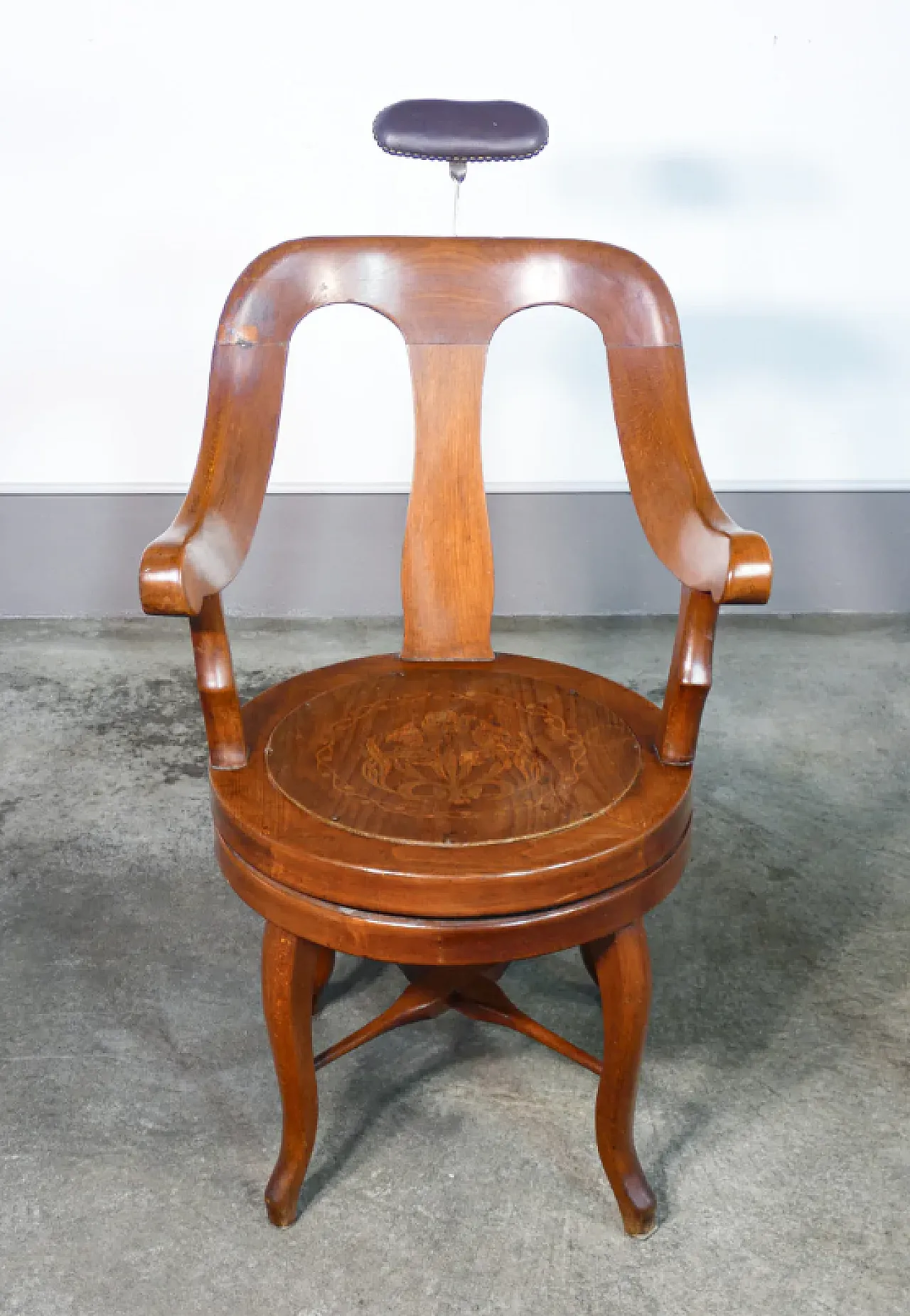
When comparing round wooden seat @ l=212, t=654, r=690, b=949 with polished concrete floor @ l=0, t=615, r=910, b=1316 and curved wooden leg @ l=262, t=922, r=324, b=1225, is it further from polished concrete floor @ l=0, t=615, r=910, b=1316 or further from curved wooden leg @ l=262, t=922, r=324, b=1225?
polished concrete floor @ l=0, t=615, r=910, b=1316

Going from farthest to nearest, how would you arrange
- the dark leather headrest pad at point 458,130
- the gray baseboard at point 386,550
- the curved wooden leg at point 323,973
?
the gray baseboard at point 386,550 → the curved wooden leg at point 323,973 → the dark leather headrest pad at point 458,130

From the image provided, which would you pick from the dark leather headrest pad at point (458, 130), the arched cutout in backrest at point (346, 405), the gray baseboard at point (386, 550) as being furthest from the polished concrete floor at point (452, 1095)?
the dark leather headrest pad at point (458, 130)

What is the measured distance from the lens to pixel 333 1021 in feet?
6.25

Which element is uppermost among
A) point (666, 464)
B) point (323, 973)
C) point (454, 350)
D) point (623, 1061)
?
point (454, 350)

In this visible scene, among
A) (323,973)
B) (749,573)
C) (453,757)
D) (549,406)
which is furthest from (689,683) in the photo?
(549,406)

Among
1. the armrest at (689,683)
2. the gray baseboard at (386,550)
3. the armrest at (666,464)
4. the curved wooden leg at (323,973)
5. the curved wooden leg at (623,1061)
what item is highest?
the armrest at (666,464)

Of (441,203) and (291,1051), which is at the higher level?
(441,203)

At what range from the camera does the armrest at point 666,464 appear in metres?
1.54

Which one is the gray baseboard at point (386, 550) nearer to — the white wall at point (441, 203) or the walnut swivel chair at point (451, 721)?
the white wall at point (441, 203)

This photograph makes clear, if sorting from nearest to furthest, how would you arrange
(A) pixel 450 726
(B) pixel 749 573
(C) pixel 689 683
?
(B) pixel 749 573, (C) pixel 689 683, (A) pixel 450 726

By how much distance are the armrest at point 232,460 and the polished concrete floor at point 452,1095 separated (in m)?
0.75

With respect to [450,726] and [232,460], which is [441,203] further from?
[450,726]

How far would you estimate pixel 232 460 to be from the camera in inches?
65.2

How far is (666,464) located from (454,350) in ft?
1.16
